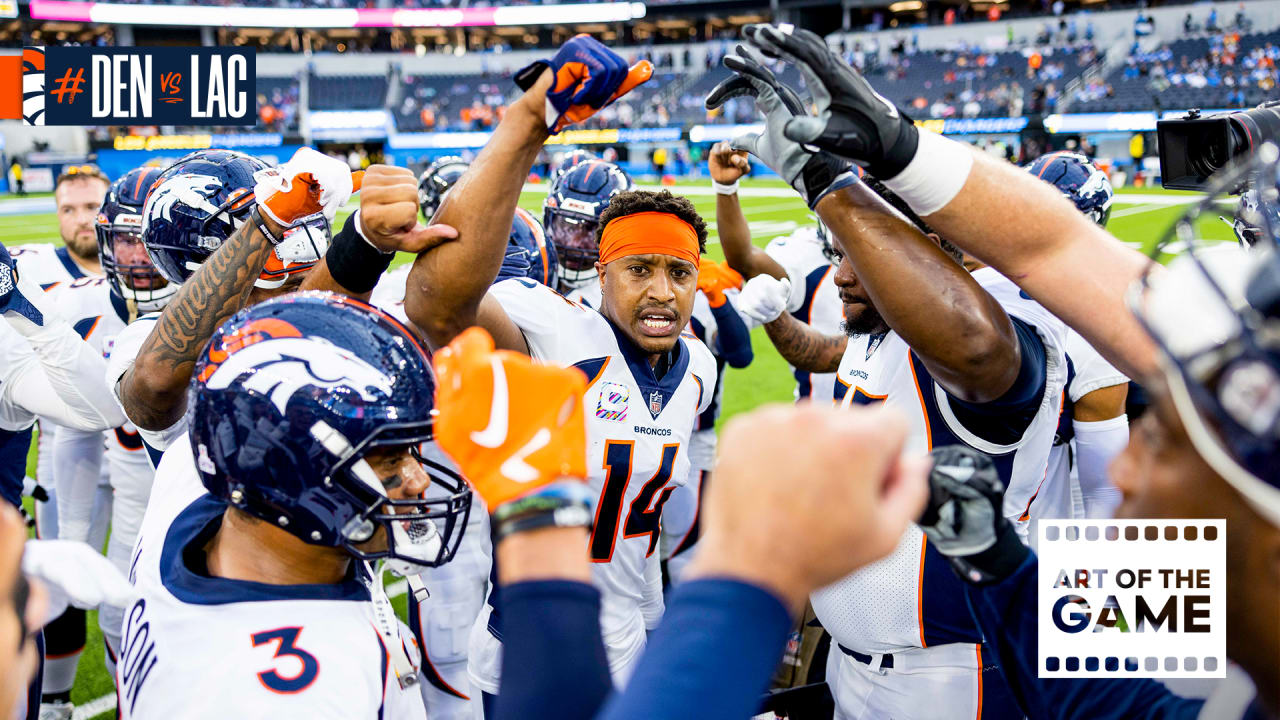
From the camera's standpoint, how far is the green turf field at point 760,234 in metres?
4.76

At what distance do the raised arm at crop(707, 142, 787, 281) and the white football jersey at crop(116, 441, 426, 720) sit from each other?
7.79ft

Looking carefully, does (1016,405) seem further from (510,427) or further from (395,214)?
(395,214)

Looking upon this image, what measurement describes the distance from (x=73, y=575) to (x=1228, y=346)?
1704 mm

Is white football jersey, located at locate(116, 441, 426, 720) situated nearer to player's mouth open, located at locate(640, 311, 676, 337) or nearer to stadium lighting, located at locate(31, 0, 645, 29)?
player's mouth open, located at locate(640, 311, 676, 337)

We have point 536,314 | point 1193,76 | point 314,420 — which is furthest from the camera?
point 1193,76

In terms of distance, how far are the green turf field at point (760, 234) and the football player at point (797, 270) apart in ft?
6.24

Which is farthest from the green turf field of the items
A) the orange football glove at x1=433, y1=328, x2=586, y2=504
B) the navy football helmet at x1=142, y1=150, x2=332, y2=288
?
the navy football helmet at x1=142, y1=150, x2=332, y2=288

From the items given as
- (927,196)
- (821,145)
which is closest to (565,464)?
(821,145)

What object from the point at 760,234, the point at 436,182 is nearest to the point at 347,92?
the point at 760,234

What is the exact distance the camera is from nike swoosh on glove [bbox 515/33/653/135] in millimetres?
1983

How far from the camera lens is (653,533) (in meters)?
3.54

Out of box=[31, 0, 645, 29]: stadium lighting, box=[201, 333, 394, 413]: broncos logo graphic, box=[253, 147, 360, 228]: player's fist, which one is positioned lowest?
box=[201, 333, 394, 413]: broncos logo graphic

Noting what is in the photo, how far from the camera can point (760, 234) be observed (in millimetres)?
18281

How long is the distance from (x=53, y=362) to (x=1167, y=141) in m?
4.09
